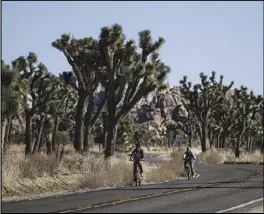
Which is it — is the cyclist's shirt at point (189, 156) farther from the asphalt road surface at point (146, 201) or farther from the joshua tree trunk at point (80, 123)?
the joshua tree trunk at point (80, 123)

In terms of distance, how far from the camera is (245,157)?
A: 44.1m

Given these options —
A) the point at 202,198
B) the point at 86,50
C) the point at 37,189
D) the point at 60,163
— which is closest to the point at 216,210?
the point at 202,198

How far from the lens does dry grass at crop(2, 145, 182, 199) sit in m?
15.7

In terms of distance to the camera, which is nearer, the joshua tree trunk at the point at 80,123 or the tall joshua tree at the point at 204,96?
the joshua tree trunk at the point at 80,123

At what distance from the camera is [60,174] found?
18.8 metres

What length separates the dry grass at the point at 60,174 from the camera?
1566 centimetres

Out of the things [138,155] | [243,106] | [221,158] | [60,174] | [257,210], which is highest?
[243,106]

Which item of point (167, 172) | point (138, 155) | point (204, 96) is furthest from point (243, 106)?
point (138, 155)

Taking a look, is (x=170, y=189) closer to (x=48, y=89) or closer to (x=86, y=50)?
(x=86, y=50)

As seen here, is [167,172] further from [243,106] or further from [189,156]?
[243,106]

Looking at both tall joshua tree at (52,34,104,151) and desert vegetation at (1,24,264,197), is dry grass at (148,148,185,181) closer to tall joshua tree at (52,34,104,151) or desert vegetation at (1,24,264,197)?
desert vegetation at (1,24,264,197)

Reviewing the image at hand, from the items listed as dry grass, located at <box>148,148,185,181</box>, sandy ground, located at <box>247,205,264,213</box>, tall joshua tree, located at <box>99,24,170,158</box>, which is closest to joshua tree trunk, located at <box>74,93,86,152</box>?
tall joshua tree, located at <box>99,24,170,158</box>

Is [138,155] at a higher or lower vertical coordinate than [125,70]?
lower

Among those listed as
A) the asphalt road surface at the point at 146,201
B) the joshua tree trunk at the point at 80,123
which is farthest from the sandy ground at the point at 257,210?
the joshua tree trunk at the point at 80,123
